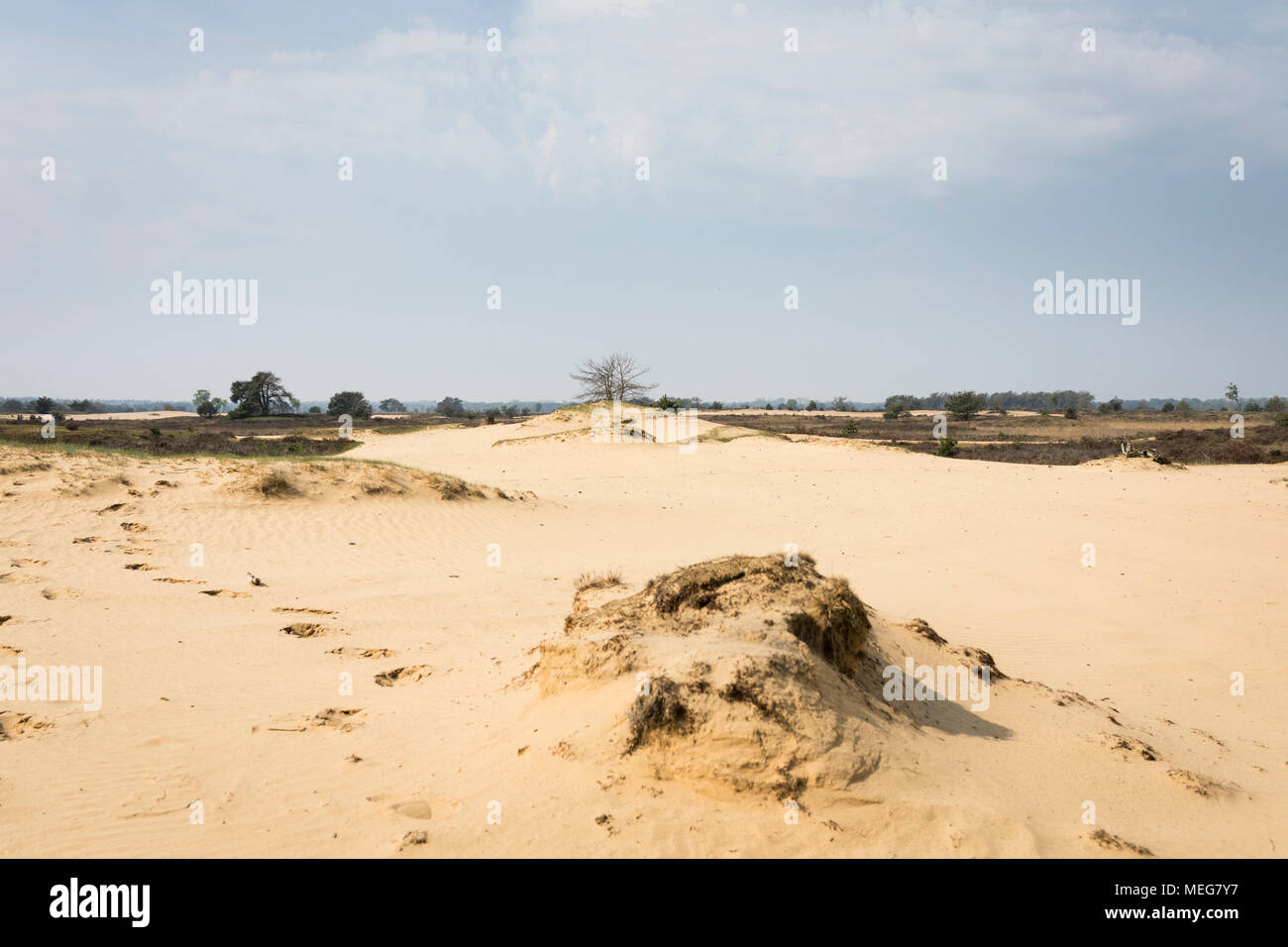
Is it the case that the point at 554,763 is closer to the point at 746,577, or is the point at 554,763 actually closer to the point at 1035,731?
the point at 746,577

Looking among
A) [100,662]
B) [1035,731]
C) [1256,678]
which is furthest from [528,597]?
[1256,678]

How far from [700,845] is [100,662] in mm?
5903

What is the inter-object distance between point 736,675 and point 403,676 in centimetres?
360

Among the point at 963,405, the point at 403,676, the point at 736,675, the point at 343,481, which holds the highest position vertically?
the point at 963,405

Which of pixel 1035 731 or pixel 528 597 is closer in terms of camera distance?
pixel 1035 731

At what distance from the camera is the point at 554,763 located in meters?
4.19

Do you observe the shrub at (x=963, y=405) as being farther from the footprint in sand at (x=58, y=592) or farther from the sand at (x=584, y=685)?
the footprint in sand at (x=58, y=592)

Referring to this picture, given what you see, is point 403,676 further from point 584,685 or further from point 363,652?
point 584,685

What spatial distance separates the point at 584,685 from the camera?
4.82m

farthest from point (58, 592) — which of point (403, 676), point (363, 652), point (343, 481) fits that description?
point (343, 481)

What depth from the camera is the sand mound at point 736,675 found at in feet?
12.9

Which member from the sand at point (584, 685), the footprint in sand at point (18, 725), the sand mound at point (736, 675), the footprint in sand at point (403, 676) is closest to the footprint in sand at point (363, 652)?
the sand at point (584, 685)

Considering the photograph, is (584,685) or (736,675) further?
(584,685)

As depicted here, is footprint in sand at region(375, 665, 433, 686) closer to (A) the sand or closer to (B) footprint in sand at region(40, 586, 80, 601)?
(A) the sand
